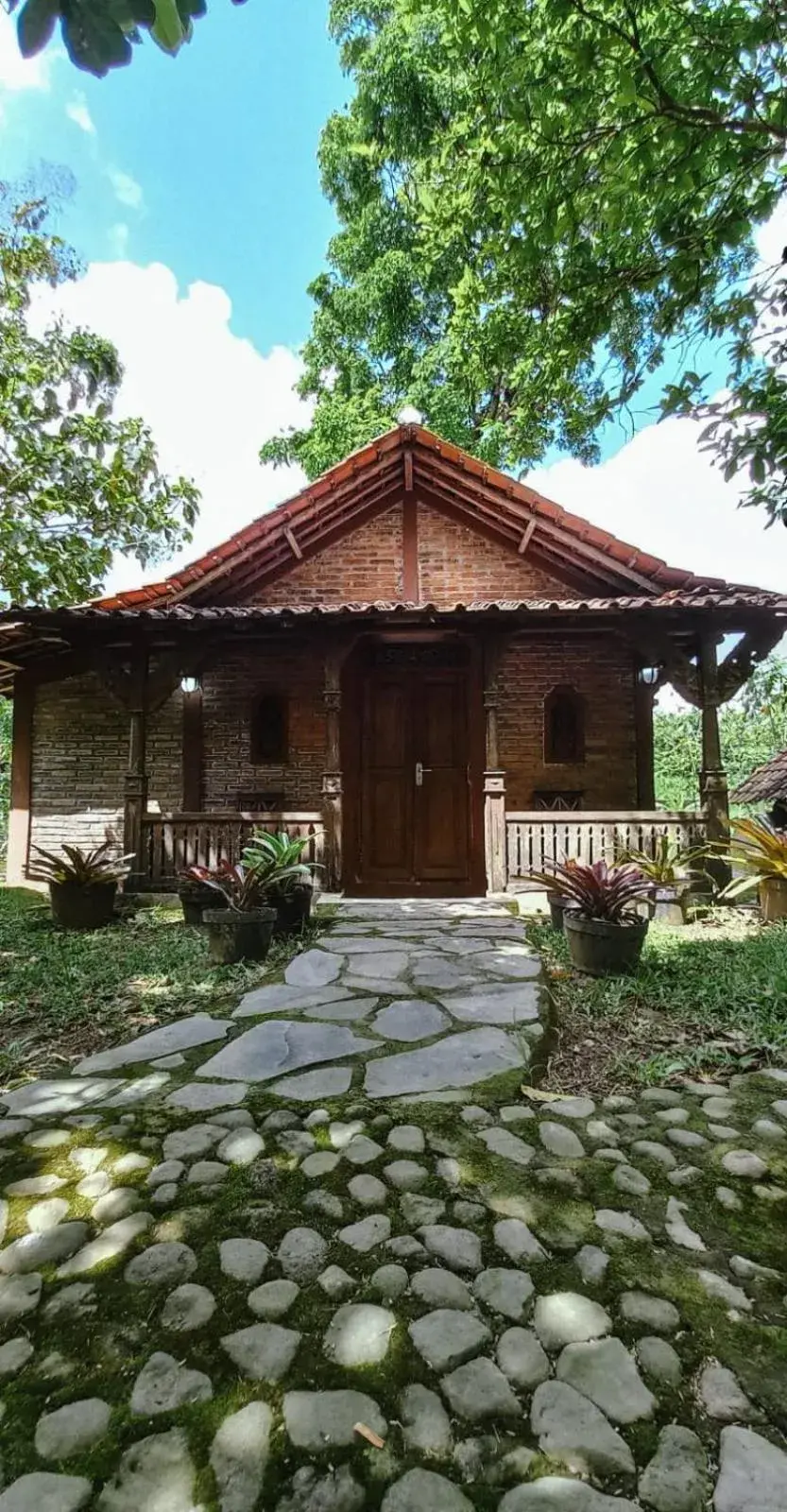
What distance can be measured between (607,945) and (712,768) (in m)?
3.24

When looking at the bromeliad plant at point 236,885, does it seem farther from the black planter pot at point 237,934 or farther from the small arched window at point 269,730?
the small arched window at point 269,730

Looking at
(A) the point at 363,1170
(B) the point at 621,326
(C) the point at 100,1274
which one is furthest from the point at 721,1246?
(B) the point at 621,326

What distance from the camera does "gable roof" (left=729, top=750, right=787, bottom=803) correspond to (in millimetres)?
9681

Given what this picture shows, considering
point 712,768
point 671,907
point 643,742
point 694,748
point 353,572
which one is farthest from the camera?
point 694,748

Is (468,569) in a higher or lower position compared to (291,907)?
higher

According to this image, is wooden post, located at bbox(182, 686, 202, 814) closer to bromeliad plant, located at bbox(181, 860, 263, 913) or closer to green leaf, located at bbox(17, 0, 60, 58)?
bromeliad plant, located at bbox(181, 860, 263, 913)

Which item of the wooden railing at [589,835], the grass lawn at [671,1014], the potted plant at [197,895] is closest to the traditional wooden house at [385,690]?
the wooden railing at [589,835]

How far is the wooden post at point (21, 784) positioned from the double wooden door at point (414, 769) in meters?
4.10

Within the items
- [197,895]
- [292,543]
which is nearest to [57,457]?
[292,543]

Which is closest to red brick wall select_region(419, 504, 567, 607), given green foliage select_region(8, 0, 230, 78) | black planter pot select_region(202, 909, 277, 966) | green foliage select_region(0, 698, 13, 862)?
black planter pot select_region(202, 909, 277, 966)

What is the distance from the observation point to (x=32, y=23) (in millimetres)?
1240

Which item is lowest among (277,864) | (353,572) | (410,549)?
(277,864)

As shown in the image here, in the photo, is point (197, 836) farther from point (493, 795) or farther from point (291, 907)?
point (493, 795)

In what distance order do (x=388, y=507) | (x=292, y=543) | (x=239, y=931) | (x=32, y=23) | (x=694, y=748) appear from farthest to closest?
1. (x=694, y=748)
2. (x=388, y=507)
3. (x=292, y=543)
4. (x=239, y=931)
5. (x=32, y=23)
